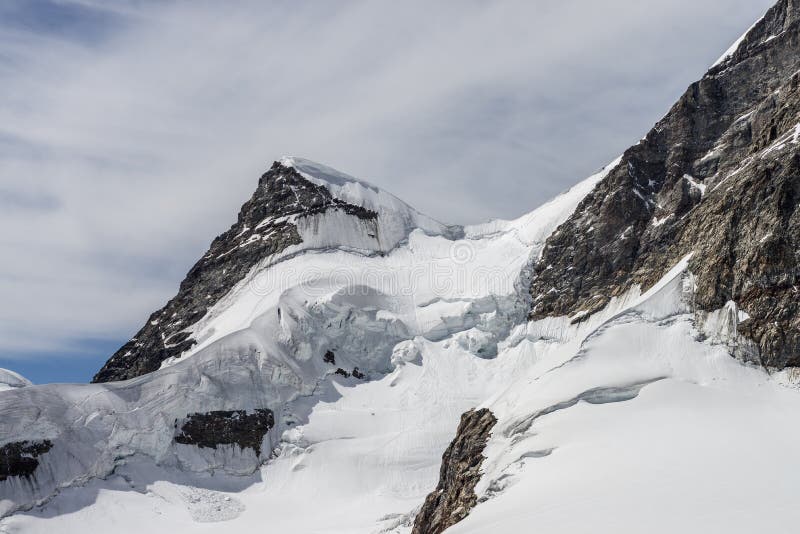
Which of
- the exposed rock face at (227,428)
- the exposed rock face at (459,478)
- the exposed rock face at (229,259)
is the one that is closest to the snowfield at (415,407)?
the exposed rock face at (227,428)

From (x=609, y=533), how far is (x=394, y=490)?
38.1 meters

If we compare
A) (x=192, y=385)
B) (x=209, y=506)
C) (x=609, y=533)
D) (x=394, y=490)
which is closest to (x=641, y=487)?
(x=609, y=533)

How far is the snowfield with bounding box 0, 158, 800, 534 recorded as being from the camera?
3888 centimetres

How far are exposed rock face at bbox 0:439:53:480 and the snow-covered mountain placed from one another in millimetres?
136

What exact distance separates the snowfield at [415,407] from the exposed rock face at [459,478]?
47.4 inches

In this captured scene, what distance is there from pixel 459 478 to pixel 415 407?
979 inches

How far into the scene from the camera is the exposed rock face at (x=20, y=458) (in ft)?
214

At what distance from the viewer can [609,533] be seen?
31.6 metres

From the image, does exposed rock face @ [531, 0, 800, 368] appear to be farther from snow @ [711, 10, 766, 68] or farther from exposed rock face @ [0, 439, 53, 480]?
exposed rock face @ [0, 439, 53, 480]

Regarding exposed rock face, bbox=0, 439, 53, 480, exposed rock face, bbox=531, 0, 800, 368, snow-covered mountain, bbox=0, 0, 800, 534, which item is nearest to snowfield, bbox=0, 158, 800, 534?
snow-covered mountain, bbox=0, 0, 800, 534

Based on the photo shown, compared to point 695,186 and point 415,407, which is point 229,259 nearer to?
point 415,407

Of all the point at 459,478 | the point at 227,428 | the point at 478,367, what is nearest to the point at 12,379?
the point at 227,428

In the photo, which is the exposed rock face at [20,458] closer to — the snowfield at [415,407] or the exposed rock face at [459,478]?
the snowfield at [415,407]

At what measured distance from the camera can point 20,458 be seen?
216ft
